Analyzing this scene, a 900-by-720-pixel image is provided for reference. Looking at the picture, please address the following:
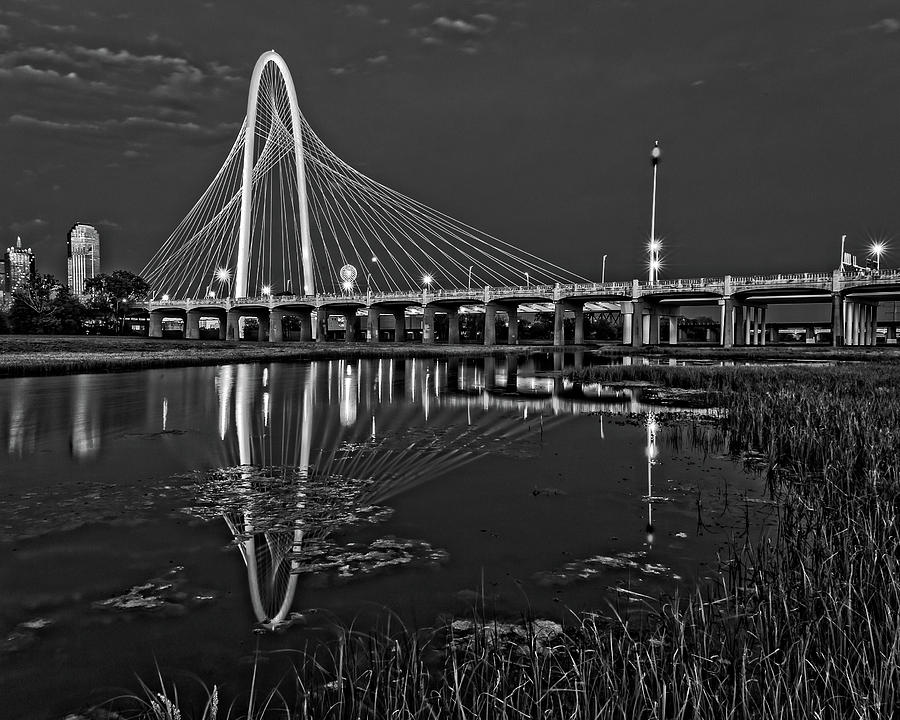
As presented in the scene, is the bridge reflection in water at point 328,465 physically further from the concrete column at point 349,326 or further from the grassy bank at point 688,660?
the concrete column at point 349,326

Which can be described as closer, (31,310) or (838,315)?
(838,315)

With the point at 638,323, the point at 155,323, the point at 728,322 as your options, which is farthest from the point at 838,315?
the point at 155,323

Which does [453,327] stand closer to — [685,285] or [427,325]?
[427,325]

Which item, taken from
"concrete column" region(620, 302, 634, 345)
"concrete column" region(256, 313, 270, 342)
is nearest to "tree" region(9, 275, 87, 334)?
"concrete column" region(256, 313, 270, 342)

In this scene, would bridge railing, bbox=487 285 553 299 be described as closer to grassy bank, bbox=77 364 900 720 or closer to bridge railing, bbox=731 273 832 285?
bridge railing, bbox=731 273 832 285

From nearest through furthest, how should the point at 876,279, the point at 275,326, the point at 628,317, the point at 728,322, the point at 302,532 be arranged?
the point at 302,532 < the point at 876,279 < the point at 728,322 < the point at 628,317 < the point at 275,326

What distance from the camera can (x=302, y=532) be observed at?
7488mm

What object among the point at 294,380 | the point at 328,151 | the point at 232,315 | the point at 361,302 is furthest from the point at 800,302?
the point at 232,315

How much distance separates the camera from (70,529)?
7699 mm

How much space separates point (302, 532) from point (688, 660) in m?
5.02

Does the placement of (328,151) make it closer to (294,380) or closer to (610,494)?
(294,380)

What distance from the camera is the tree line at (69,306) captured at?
9450 centimetres

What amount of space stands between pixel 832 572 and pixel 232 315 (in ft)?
399

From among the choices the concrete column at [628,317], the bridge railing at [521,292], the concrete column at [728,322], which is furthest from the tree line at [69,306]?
the concrete column at [728,322]
